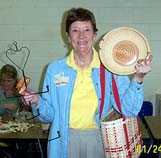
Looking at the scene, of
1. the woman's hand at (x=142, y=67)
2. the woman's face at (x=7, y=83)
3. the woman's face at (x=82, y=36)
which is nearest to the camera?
the woman's hand at (x=142, y=67)

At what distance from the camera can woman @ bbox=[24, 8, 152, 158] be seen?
76.6 inches

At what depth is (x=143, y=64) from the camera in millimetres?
1825

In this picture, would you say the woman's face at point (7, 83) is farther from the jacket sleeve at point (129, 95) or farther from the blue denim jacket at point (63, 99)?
the jacket sleeve at point (129, 95)

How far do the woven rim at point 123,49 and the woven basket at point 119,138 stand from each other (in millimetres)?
276

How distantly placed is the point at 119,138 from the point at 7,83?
5.98 ft

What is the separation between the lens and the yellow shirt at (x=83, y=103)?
76.7 inches

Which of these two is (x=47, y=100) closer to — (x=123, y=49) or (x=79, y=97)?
(x=79, y=97)

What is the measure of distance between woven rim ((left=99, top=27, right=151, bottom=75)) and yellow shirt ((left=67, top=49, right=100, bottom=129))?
142 millimetres

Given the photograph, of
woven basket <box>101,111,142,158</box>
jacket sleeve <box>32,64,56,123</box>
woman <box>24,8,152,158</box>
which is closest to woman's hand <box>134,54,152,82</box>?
woman <box>24,8,152,158</box>

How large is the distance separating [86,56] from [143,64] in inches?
13.5

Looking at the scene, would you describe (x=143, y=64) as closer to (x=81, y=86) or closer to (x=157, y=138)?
(x=81, y=86)

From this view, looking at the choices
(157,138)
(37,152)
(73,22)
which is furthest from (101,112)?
(37,152)

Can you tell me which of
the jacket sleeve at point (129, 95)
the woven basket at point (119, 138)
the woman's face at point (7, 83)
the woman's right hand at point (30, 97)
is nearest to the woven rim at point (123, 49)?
the jacket sleeve at point (129, 95)

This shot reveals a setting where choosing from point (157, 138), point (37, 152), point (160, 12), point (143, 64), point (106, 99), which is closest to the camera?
point (143, 64)
